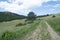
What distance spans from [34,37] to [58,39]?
2.61 metres

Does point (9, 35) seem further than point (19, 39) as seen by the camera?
Yes

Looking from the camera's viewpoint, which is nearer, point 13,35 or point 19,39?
point 19,39

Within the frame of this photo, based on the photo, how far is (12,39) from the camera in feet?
59.0

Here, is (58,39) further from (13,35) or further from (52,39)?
(13,35)

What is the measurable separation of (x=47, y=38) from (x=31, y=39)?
172 centimetres

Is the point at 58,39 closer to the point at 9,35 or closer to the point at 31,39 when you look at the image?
the point at 31,39

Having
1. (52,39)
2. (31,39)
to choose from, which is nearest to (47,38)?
(52,39)

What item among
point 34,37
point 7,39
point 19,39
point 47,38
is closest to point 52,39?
point 47,38

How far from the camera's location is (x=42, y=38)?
1830 cm

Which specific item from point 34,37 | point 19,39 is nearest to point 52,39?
point 34,37

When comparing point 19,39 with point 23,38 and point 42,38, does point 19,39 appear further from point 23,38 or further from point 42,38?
point 42,38

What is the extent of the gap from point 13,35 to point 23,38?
1.42 metres

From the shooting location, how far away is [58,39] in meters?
19.2

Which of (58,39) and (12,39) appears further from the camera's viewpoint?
(58,39)
